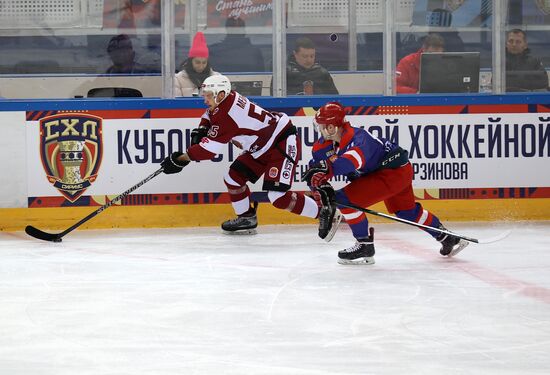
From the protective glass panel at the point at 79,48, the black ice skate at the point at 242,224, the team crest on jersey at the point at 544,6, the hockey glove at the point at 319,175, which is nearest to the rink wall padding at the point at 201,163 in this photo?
the protective glass panel at the point at 79,48

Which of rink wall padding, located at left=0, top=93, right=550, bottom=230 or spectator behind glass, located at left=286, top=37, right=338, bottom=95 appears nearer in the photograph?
rink wall padding, located at left=0, top=93, right=550, bottom=230

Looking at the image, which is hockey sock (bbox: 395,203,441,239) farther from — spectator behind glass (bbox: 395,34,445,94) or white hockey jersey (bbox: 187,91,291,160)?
spectator behind glass (bbox: 395,34,445,94)

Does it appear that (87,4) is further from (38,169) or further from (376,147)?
(376,147)

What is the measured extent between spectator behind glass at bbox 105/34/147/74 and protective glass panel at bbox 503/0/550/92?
2.39m

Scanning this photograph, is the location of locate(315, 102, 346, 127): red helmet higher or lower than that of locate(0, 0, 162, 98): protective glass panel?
lower

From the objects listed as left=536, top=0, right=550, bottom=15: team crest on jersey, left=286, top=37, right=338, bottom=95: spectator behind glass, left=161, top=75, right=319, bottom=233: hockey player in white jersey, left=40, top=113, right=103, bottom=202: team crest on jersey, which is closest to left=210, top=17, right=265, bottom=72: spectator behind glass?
left=286, top=37, right=338, bottom=95: spectator behind glass

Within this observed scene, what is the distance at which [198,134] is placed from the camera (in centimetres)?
620

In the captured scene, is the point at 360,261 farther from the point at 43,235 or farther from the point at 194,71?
the point at 194,71

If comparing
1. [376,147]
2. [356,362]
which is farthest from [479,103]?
[356,362]

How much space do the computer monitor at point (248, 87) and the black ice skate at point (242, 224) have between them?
2.68 feet

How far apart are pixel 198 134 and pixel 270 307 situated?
2.51m

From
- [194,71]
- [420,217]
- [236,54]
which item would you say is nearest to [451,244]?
[420,217]

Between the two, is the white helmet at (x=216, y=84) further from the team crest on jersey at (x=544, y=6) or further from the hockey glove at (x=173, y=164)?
the team crest on jersey at (x=544, y=6)

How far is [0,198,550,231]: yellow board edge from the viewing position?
657 centimetres
